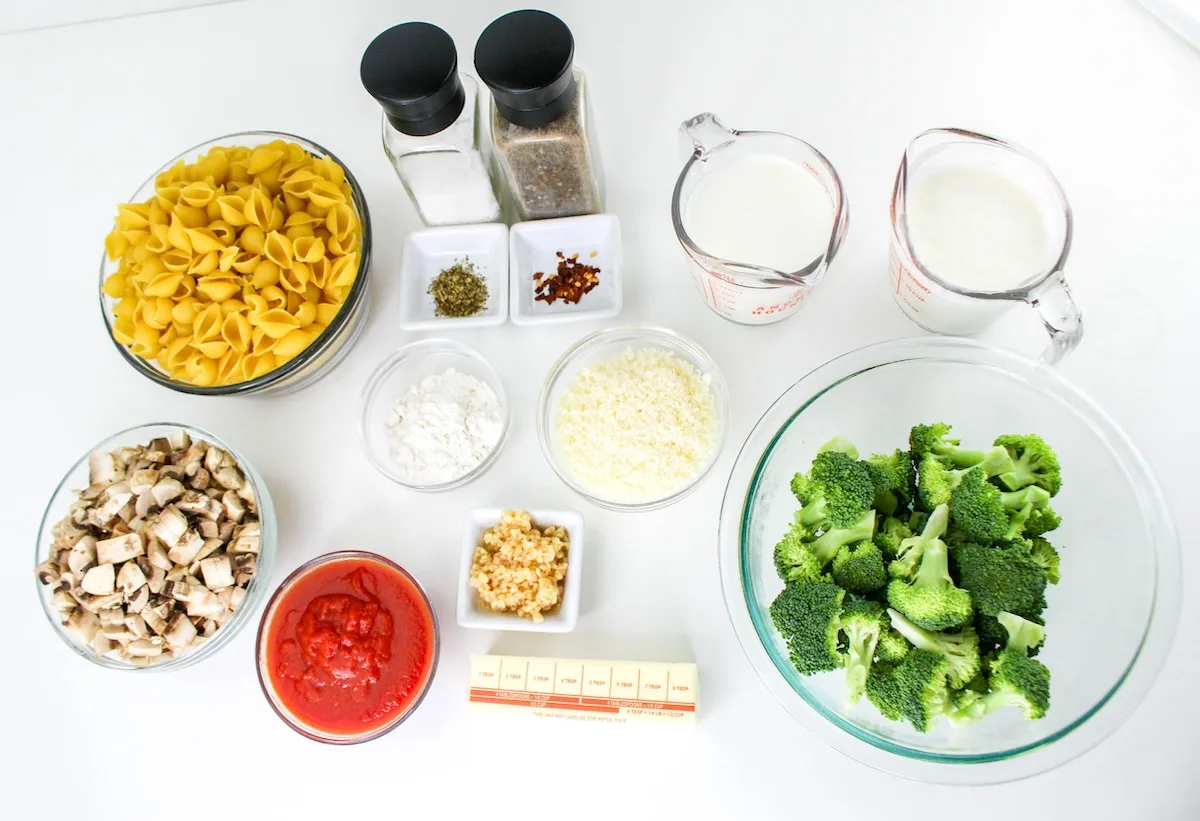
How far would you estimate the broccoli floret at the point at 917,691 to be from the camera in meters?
0.85

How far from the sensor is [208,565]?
1.06 metres

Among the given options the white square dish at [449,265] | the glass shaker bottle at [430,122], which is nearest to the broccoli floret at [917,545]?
the white square dish at [449,265]

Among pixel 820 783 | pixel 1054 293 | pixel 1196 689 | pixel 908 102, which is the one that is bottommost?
pixel 820 783

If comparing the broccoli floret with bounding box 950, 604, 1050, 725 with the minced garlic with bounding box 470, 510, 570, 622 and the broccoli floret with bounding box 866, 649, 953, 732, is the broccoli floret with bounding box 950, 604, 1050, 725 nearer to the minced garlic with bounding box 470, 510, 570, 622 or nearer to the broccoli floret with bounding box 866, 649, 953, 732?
the broccoli floret with bounding box 866, 649, 953, 732

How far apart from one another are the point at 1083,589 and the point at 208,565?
1.10 meters

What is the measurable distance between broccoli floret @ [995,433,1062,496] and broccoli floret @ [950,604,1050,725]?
0.15 m

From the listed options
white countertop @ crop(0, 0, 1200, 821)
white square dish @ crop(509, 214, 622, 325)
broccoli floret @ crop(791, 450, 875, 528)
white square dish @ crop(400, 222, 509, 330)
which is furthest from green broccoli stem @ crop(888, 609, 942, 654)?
white square dish @ crop(400, 222, 509, 330)

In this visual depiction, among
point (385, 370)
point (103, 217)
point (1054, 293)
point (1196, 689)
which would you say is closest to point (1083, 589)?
point (1196, 689)

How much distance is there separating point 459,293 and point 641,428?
36 centimetres

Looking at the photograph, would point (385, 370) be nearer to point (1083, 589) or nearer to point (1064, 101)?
point (1083, 589)

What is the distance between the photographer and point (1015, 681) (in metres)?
0.83

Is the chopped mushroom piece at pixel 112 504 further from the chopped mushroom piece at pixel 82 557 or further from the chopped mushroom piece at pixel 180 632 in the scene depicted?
the chopped mushroom piece at pixel 180 632

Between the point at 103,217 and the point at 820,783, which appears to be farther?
the point at 103,217

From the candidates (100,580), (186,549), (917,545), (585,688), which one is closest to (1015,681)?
(917,545)
